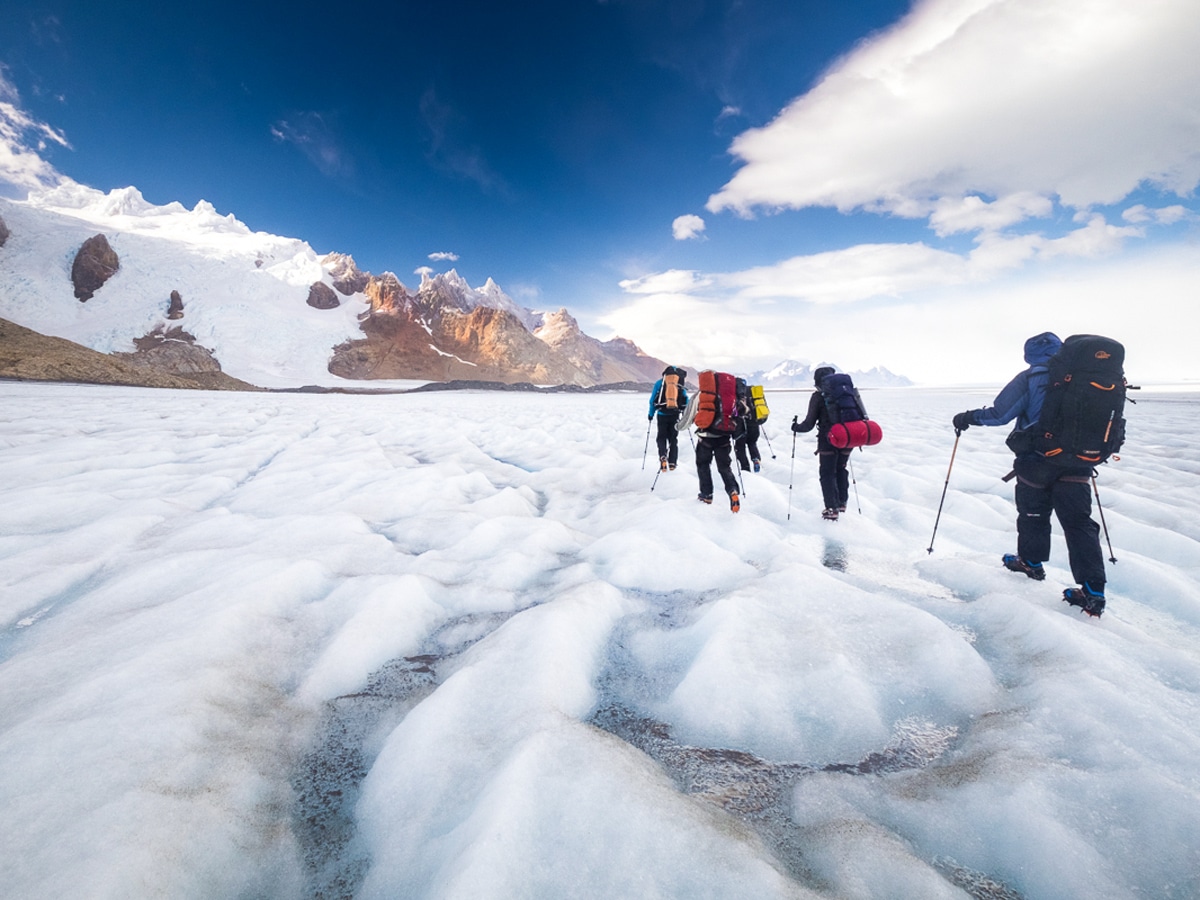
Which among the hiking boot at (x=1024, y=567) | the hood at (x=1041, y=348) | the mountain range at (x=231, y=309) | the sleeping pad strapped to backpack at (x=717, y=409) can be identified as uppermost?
the mountain range at (x=231, y=309)

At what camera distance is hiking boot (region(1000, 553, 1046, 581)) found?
464 centimetres

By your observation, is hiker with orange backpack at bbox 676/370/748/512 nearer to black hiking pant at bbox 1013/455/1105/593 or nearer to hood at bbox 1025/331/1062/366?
black hiking pant at bbox 1013/455/1105/593

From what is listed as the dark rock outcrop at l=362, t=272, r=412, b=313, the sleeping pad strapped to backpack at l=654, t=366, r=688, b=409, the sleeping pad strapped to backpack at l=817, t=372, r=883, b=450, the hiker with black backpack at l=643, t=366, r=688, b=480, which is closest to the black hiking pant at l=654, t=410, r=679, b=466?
the hiker with black backpack at l=643, t=366, r=688, b=480

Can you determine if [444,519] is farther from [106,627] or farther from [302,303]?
[302,303]

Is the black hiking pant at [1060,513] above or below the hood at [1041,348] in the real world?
below

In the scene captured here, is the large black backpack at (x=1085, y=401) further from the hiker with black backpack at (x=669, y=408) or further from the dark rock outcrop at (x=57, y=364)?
the dark rock outcrop at (x=57, y=364)

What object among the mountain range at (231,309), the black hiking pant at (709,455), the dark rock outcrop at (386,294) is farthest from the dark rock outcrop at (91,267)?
the black hiking pant at (709,455)

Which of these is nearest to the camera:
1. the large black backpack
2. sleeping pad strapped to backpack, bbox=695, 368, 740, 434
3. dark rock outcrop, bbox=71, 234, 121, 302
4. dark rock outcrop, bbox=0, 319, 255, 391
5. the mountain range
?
the large black backpack

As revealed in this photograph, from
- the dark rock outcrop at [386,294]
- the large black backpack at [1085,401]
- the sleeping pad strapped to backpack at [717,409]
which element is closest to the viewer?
the large black backpack at [1085,401]

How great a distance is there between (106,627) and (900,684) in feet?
18.6

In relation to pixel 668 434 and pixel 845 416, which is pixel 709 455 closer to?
pixel 845 416

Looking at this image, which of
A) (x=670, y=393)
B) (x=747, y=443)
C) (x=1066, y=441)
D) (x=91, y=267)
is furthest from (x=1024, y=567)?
(x=91, y=267)

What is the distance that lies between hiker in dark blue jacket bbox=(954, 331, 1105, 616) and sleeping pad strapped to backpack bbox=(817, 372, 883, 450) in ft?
5.24

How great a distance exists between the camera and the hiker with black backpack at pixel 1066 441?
4051 mm
